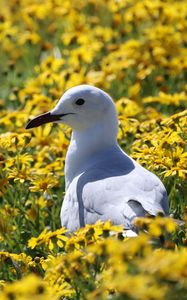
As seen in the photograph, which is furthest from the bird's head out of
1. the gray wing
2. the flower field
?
the gray wing

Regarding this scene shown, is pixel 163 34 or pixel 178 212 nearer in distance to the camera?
pixel 178 212

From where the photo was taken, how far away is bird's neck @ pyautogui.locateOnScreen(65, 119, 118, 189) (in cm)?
568

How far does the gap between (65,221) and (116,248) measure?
1.77 meters

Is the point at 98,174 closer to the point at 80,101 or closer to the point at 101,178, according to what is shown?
the point at 101,178

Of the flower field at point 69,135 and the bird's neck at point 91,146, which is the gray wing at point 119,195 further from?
the bird's neck at point 91,146

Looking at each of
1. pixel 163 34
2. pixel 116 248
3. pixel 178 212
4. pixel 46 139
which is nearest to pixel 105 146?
pixel 178 212

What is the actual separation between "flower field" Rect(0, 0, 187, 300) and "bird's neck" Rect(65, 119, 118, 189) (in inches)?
6.8

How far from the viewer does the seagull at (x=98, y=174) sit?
4844mm

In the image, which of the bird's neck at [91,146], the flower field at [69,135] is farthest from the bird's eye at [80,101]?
the flower field at [69,135]

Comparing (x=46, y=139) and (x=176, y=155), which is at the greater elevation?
(x=176, y=155)

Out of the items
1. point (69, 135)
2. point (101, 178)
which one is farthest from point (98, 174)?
point (69, 135)

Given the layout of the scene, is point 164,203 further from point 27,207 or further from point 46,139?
point 46,139

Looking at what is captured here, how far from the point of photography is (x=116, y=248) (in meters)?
3.55

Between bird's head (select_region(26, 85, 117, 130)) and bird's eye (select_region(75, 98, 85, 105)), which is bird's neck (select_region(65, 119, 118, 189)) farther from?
bird's eye (select_region(75, 98, 85, 105))
